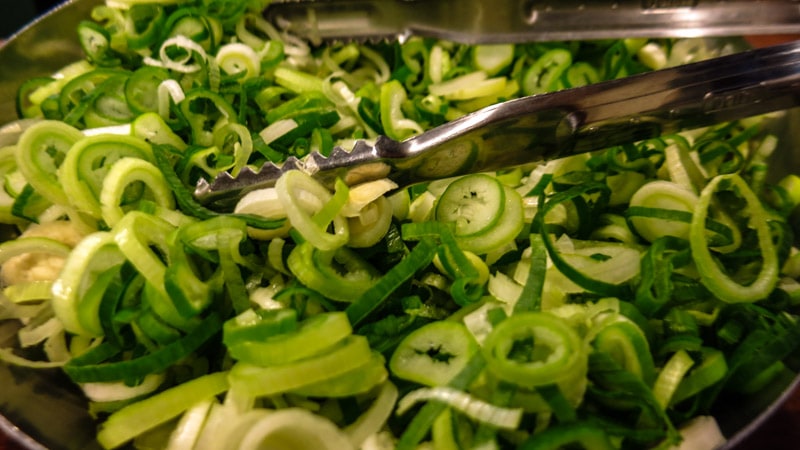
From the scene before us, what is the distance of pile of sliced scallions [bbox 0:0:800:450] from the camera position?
98 cm

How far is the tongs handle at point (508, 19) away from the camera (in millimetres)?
1740

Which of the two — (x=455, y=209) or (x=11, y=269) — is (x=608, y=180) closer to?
(x=455, y=209)

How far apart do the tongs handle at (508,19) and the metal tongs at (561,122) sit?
0.55 metres

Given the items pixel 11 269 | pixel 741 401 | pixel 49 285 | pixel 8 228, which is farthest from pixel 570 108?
pixel 8 228

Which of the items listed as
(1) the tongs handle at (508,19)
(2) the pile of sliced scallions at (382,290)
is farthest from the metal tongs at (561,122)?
(1) the tongs handle at (508,19)

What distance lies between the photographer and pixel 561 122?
3.92 ft

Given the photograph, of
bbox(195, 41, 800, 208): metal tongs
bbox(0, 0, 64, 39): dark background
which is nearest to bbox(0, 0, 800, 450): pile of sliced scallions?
bbox(195, 41, 800, 208): metal tongs

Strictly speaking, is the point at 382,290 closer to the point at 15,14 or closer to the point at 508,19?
the point at 508,19

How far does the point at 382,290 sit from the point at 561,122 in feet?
1.71

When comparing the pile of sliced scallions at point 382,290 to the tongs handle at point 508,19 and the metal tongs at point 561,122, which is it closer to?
the metal tongs at point 561,122

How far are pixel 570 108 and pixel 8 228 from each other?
4.56 ft

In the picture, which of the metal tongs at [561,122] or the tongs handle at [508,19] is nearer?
the metal tongs at [561,122]

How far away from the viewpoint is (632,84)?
1190 millimetres

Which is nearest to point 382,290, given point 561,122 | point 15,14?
point 561,122
